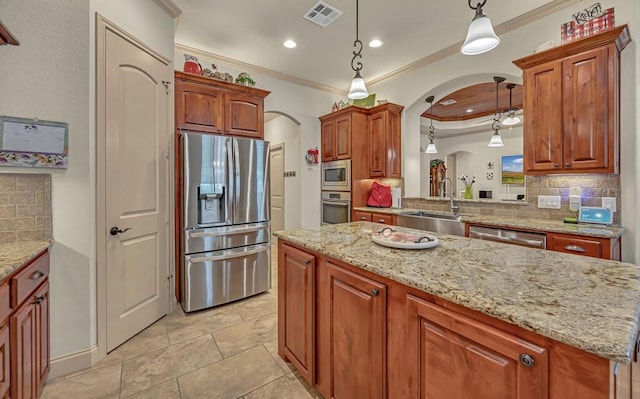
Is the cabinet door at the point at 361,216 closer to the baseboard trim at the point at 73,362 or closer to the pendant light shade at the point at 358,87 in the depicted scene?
the pendant light shade at the point at 358,87

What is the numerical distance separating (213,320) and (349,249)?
6.16 feet

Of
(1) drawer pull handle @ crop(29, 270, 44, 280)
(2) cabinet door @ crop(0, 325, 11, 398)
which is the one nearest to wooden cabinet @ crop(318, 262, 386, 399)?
(2) cabinet door @ crop(0, 325, 11, 398)

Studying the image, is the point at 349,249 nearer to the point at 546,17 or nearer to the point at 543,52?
the point at 543,52

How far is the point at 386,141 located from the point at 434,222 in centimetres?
152

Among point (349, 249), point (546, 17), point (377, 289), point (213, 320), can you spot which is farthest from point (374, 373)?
point (546, 17)

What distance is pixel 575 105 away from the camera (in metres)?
2.49

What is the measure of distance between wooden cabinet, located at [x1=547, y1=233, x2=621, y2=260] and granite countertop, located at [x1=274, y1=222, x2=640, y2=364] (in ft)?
4.07

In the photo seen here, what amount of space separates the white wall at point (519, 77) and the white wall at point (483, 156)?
229 centimetres

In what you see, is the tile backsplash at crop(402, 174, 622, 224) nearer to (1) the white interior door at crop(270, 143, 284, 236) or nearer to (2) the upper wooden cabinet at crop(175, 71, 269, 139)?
(2) the upper wooden cabinet at crop(175, 71, 269, 139)

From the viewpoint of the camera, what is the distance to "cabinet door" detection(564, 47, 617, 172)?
93.3 inches

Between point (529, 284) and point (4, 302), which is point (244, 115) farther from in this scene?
point (529, 284)

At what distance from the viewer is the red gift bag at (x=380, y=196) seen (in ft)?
14.5

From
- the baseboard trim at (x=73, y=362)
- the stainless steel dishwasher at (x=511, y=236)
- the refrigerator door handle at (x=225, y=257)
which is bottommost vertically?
the baseboard trim at (x=73, y=362)

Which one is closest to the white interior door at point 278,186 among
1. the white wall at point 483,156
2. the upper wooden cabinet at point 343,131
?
the upper wooden cabinet at point 343,131
